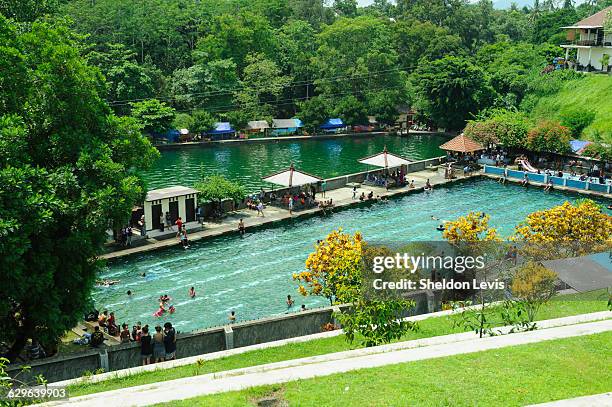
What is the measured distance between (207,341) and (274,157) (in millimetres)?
42887

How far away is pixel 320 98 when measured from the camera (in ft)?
245

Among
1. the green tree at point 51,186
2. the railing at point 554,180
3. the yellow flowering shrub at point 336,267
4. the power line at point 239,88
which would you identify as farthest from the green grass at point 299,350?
the power line at point 239,88

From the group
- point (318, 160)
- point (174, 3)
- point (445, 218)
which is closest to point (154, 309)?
point (445, 218)

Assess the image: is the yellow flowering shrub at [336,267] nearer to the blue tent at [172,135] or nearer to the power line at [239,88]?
the blue tent at [172,135]

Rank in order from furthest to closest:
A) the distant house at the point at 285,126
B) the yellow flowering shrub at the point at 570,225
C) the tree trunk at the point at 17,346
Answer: the distant house at the point at 285,126, the yellow flowering shrub at the point at 570,225, the tree trunk at the point at 17,346

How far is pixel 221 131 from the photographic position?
224ft

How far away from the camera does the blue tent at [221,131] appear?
6812 centimetres

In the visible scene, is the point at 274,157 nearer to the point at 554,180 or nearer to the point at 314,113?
the point at 314,113

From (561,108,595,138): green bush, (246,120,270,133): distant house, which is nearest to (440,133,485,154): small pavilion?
(561,108,595,138): green bush

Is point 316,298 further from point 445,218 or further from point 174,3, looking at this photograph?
point 174,3

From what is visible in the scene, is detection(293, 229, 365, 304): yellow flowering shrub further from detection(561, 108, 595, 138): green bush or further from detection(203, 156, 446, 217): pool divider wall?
detection(561, 108, 595, 138): green bush

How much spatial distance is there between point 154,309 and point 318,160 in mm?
36319

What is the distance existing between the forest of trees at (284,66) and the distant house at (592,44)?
443 cm

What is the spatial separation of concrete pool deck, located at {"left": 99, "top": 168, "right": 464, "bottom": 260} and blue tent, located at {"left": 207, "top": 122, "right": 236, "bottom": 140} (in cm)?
2380
